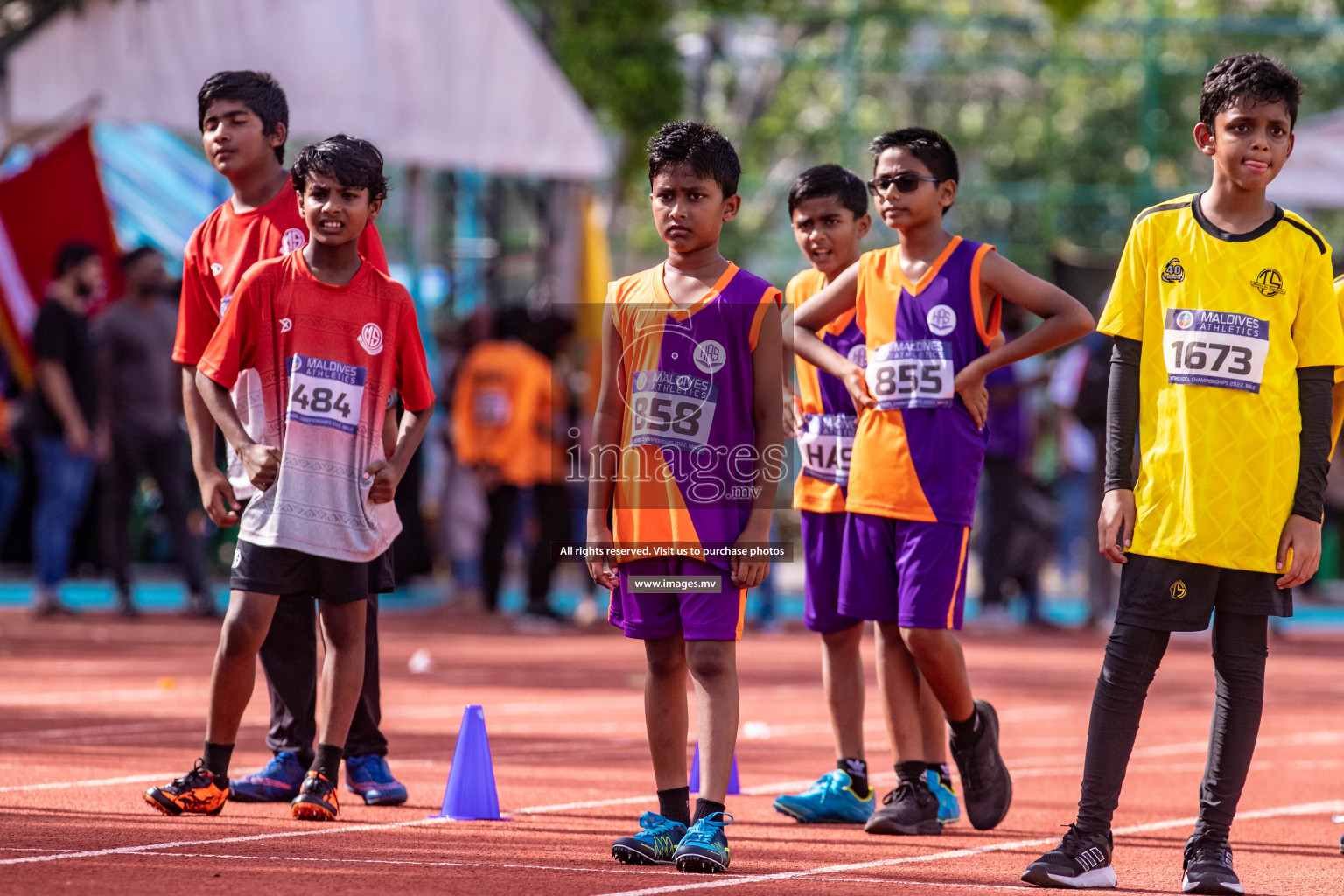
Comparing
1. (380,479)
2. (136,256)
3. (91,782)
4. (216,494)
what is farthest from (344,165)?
(136,256)

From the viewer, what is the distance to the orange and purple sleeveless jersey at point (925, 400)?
5.84 m

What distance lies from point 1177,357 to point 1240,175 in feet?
1.74

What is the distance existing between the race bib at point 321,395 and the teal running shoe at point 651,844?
160 cm

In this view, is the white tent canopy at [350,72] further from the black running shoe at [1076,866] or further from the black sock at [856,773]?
the black running shoe at [1076,866]

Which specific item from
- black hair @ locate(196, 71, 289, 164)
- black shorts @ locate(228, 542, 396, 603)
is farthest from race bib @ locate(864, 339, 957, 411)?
black hair @ locate(196, 71, 289, 164)

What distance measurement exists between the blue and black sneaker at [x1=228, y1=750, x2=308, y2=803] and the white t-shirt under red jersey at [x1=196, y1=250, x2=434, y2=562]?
36.1 inches

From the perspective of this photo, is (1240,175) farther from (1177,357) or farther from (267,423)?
(267,423)

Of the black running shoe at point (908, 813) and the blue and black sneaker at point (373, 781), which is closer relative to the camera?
the black running shoe at point (908, 813)

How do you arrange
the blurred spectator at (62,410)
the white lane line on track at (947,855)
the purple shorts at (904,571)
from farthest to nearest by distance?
the blurred spectator at (62,410)
the purple shorts at (904,571)
the white lane line on track at (947,855)

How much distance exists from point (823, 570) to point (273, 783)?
2.06 m

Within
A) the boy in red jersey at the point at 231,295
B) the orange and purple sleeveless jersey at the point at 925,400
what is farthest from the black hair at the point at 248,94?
the orange and purple sleeveless jersey at the point at 925,400

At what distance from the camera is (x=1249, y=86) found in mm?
4914

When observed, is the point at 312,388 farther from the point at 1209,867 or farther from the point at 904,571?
the point at 1209,867

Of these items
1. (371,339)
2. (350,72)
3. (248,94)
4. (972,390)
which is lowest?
(972,390)
